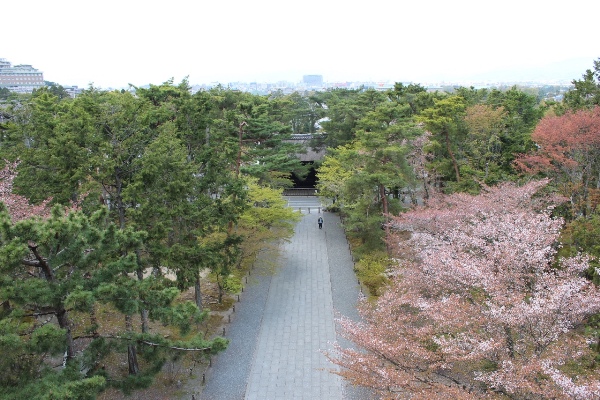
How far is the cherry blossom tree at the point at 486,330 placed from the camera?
7.91 metres

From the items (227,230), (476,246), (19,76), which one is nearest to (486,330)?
(476,246)

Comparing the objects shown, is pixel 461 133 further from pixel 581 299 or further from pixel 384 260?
pixel 581 299

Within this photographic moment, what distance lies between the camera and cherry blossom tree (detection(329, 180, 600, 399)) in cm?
791

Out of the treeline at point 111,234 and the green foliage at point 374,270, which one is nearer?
the treeline at point 111,234

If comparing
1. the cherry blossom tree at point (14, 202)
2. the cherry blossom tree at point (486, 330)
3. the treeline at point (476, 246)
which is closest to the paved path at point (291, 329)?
the treeline at point (476, 246)

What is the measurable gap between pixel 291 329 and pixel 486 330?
25.9 feet

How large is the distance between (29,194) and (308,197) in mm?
22141

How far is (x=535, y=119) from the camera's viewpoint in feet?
82.1

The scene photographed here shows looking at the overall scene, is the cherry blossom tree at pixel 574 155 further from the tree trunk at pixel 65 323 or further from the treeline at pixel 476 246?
the tree trunk at pixel 65 323

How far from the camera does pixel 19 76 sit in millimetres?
106188

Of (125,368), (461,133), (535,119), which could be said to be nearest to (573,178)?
(461,133)

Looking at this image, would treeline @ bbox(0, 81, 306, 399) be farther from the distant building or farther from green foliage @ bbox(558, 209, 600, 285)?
the distant building

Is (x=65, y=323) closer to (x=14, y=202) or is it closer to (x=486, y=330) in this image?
(x=14, y=202)

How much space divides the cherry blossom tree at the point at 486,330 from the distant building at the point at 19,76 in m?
117
